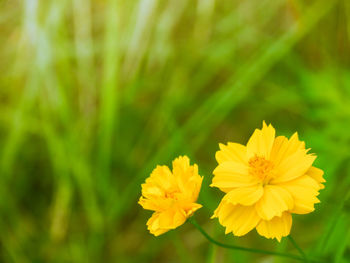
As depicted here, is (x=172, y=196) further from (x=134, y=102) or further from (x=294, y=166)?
(x=134, y=102)

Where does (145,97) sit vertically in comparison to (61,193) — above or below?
above

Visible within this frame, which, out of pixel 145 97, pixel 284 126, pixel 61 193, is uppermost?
pixel 145 97

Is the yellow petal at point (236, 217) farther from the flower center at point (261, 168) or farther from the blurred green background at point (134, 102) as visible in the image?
the blurred green background at point (134, 102)

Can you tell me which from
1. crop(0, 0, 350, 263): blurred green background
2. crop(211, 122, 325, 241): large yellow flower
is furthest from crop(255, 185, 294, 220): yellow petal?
crop(0, 0, 350, 263): blurred green background

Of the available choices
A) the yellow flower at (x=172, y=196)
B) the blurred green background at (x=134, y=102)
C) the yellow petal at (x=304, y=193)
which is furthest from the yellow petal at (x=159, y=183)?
the blurred green background at (x=134, y=102)

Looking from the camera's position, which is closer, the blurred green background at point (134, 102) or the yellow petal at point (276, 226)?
the yellow petal at point (276, 226)

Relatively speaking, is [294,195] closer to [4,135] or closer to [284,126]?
[284,126]

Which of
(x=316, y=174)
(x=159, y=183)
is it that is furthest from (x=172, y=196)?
(x=316, y=174)

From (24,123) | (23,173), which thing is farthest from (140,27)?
(23,173)
